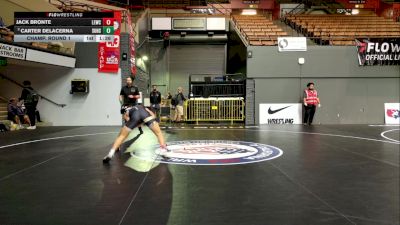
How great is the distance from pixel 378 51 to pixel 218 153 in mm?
12610

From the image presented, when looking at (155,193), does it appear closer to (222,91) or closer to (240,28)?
(222,91)

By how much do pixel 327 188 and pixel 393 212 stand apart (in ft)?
3.07

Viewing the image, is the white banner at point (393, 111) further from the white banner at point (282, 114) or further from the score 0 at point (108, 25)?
the score 0 at point (108, 25)

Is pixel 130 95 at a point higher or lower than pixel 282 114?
higher

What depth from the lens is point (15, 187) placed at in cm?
423

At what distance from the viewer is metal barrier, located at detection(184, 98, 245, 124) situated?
52.8 ft

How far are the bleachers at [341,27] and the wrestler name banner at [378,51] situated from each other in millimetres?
721

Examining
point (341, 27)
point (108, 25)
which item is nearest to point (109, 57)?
point (108, 25)

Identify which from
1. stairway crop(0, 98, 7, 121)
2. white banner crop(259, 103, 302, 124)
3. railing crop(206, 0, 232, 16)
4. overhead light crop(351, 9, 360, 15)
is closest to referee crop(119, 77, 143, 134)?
stairway crop(0, 98, 7, 121)

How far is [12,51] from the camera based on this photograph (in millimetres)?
11312

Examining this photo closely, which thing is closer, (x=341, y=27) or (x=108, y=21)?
(x=108, y=21)

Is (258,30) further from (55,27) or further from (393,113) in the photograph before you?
(55,27)

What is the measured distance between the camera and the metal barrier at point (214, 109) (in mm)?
16094

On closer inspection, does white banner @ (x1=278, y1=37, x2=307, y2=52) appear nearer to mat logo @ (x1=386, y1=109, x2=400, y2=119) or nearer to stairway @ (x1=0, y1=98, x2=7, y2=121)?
mat logo @ (x1=386, y1=109, x2=400, y2=119)
